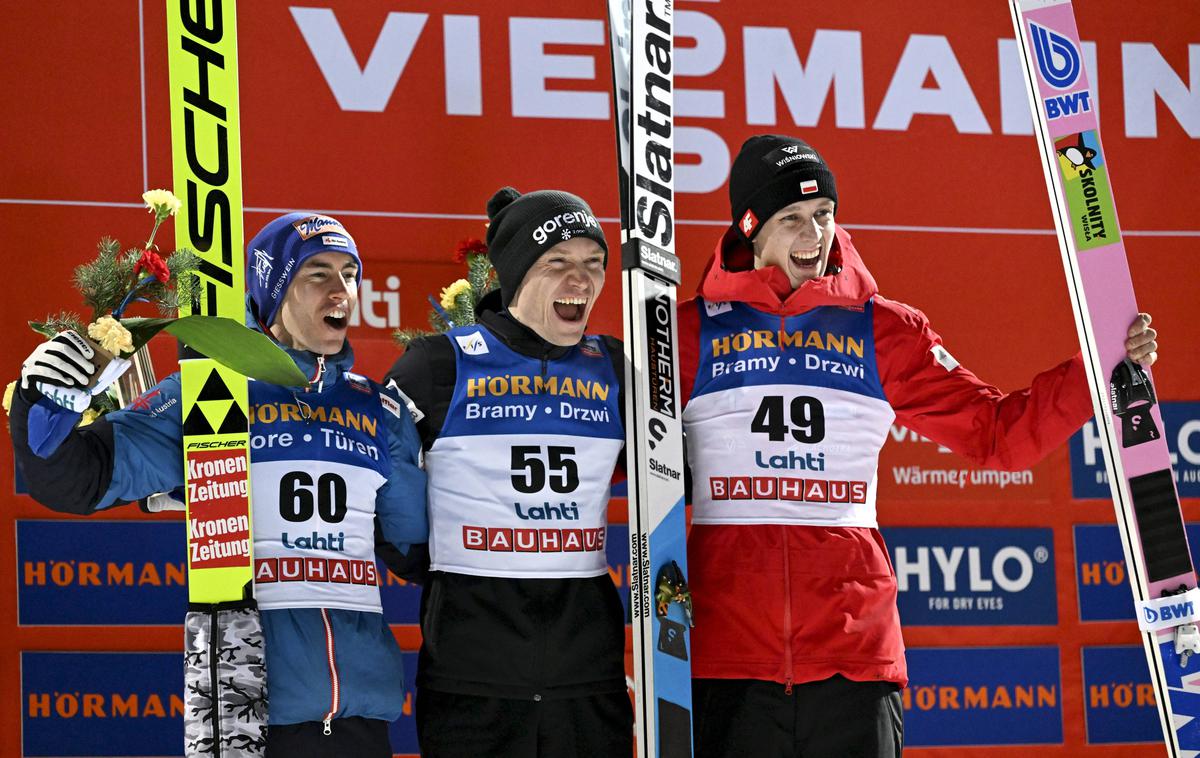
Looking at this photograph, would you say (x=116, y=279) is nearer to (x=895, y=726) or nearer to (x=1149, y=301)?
(x=895, y=726)

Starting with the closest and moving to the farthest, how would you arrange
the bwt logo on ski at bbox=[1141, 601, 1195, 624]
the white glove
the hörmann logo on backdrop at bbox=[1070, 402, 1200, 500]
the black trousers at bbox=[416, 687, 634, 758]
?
1. the white glove
2. the black trousers at bbox=[416, 687, 634, 758]
3. the bwt logo on ski at bbox=[1141, 601, 1195, 624]
4. the hörmann logo on backdrop at bbox=[1070, 402, 1200, 500]

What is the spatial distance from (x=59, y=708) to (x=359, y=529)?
5.47 feet

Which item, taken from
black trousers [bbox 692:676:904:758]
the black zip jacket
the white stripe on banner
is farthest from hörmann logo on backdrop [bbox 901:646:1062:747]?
the black zip jacket

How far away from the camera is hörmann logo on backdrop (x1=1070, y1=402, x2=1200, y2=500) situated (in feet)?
14.7

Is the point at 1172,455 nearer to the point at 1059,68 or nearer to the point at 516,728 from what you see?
the point at 1059,68

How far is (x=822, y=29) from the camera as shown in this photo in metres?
4.50

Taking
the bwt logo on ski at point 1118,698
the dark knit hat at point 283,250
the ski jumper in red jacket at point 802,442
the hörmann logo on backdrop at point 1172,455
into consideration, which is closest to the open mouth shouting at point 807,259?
Answer: the ski jumper in red jacket at point 802,442

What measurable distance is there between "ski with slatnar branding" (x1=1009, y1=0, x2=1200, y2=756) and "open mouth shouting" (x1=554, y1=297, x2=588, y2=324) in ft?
3.32

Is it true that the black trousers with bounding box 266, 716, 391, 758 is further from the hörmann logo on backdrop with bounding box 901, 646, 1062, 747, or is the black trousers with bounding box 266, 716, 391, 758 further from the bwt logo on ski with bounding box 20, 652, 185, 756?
the hörmann logo on backdrop with bounding box 901, 646, 1062, 747

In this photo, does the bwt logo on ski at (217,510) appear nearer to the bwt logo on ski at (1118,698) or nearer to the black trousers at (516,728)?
the black trousers at (516,728)

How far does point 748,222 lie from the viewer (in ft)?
9.77

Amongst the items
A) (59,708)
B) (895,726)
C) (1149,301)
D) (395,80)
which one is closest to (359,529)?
(895,726)

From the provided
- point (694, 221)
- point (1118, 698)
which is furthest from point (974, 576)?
point (694, 221)

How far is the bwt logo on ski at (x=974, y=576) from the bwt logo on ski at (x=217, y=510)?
7.67 feet
